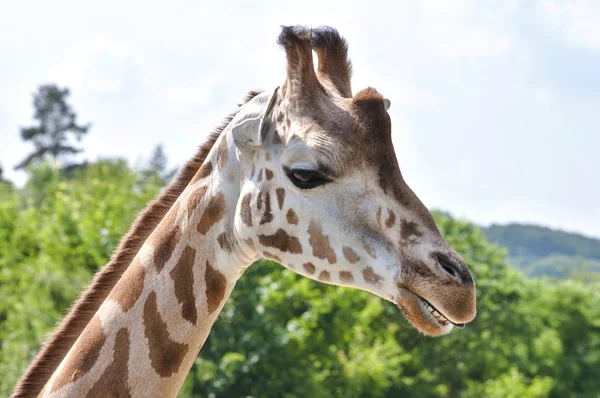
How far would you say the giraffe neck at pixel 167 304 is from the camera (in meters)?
3.93

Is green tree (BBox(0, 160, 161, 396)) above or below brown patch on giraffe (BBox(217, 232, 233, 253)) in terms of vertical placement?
below

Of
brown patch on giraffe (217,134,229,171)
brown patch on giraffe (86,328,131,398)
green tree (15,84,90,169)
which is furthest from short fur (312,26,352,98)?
green tree (15,84,90,169)

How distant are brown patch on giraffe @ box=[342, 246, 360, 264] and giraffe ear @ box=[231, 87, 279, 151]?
66cm

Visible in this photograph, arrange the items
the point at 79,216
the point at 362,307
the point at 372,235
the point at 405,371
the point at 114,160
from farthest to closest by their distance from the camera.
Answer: the point at 114,160 < the point at 405,371 < the point at 362,307 < the point at 79,216 < the point at 372,235

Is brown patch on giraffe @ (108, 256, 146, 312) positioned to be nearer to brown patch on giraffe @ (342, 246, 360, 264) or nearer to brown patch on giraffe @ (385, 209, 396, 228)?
brown patch on giraffe @ (342, 246, 360, 264)

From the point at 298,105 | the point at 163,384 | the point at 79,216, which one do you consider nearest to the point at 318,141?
the point at 298,105

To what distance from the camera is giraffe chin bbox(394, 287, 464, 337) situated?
12.0ft

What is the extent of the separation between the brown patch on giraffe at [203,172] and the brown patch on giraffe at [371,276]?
984mm

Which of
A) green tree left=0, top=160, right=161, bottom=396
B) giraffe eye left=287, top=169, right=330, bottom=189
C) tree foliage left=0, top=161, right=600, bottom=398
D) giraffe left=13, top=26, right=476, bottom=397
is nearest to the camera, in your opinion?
giraffe left=13, top=26, right=476, bottom=397

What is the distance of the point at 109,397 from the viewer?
3.87 metres

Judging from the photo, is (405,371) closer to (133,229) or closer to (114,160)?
(133,229)

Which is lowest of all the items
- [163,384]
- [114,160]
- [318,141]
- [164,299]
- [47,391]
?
[114,160]

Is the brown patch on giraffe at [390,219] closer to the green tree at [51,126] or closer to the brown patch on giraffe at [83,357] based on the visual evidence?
the brown patch on giraffe at [83,357]

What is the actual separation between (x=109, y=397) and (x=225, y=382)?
1282 cm
